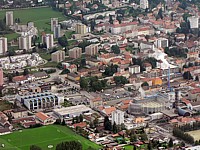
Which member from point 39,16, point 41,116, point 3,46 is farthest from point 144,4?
point 41,116

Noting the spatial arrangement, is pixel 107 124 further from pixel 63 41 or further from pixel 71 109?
pixel 63 41

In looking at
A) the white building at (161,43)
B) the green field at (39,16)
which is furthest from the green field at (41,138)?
the green field at (39,16)

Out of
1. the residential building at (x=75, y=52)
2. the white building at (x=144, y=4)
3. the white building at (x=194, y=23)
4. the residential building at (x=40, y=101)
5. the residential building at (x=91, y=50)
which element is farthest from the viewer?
the white building at (x=144, y=4)

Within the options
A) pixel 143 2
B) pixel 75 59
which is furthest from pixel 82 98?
pixel 143 2

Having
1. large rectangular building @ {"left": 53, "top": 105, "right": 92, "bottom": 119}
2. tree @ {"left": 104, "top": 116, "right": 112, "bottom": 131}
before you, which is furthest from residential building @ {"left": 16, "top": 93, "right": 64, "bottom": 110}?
tree @ {"left": 104, "top": 116, "right": 112, "bottom": 131}

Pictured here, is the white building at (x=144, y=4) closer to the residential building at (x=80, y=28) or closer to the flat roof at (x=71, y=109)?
the residential building at (x=80, y=28)
